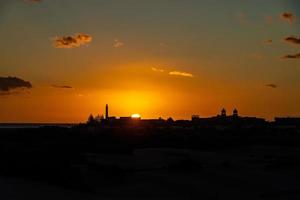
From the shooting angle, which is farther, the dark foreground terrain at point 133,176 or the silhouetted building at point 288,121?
the silhouetted building at point 288,121

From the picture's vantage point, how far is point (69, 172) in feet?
57.5

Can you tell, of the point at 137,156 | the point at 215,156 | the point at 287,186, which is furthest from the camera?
the point at 215,156

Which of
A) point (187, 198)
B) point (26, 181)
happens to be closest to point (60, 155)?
point (26, 181)

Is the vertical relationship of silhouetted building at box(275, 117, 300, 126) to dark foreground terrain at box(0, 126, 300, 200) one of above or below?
above

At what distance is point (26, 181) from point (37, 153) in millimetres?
1950

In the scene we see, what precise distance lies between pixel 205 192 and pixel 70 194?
489 centimetres

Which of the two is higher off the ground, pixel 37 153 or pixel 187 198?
pixel 37 153

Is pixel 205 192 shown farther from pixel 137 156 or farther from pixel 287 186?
pixel 137 156

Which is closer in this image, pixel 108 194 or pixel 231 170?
pixel 108 194

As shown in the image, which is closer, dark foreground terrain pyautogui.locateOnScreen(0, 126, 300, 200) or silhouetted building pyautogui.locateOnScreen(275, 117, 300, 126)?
dark foreground terrain pyautogui.locateOnScreen(0, 126, 300, 200)

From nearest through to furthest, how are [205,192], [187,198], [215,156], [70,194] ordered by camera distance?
[70,194]
[187,198]
[205,192]
[215,156]

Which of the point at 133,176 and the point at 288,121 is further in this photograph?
the point at 288,121

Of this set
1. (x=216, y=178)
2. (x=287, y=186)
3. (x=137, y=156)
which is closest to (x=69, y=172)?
(x=216, y=178)

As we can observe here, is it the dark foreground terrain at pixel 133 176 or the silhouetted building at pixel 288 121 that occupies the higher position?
the silhouetted building at pixel 288 121
